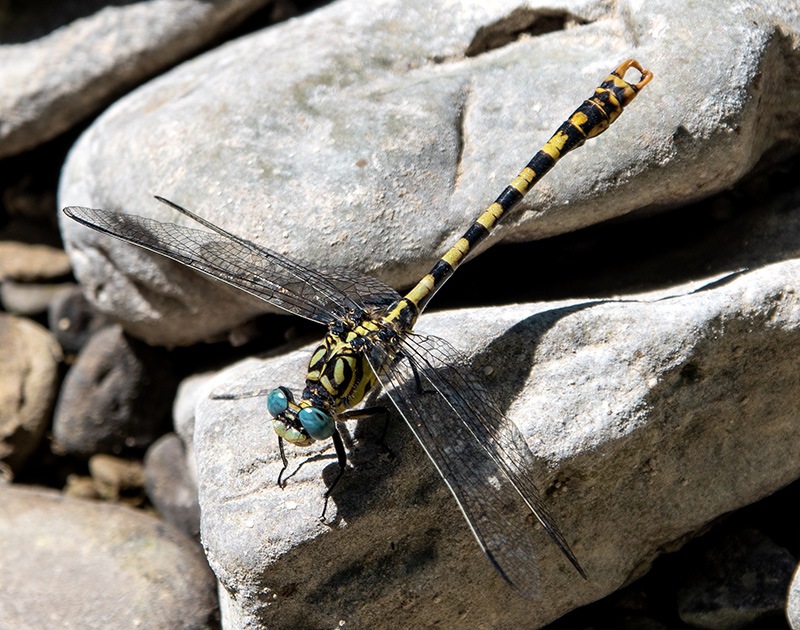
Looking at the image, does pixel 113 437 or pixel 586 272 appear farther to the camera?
pixel 113 437

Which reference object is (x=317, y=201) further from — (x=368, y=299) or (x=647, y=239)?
(x=647, y=239)

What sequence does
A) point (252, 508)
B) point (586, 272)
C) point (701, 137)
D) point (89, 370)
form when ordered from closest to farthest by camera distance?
point (252, 508), point (701, 137), point (586, 272), point (89, 370)

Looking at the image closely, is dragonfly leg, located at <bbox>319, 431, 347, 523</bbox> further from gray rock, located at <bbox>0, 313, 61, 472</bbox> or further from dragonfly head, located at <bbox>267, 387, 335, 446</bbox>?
gray rock, located at <bbox>0, 313, 61, 472</bbox>

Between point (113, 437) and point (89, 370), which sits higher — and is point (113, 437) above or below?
below

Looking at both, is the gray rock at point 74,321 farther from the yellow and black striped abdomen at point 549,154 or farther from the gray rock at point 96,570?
the yellow and black striped abdomen at point 549,154

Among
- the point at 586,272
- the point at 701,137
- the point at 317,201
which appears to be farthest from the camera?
the point at 586,272

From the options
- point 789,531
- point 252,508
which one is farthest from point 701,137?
→ point 252,508

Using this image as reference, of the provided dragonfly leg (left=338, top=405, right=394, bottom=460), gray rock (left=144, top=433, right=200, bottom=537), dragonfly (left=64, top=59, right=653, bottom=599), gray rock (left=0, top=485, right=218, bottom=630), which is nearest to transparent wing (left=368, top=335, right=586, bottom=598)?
dragonfly (left=64, top=59, right=653, bottom=599)
